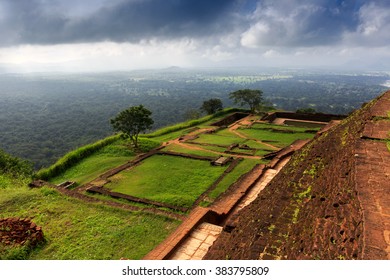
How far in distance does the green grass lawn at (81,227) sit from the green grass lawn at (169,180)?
5.89 ft

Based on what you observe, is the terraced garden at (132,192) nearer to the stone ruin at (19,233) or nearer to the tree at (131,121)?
the stone ruin at (19,233)

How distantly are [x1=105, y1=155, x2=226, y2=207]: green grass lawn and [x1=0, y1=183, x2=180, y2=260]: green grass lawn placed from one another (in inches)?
70.6

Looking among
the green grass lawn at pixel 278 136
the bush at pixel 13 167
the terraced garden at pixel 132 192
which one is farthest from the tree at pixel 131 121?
the green grass lawn at pixel 278 136

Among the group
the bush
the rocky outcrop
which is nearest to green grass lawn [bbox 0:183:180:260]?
the rocky outcrop

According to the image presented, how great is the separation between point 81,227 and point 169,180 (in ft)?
16.5

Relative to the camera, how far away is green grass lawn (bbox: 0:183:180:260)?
26.6 ft

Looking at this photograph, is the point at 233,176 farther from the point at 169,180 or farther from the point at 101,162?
the point at 101,162

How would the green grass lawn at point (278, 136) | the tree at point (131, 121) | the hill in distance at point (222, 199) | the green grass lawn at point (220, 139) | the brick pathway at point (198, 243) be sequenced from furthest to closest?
the green grass lawn at point (220, 139) < the green grass lawn at point (278, 136) < the tree at point (131, 121) < the brick pathway at point (198, 243) < the hill in distance at point (222, 199)

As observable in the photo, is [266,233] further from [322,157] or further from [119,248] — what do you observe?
[119,248]

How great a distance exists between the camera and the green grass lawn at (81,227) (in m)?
8.09

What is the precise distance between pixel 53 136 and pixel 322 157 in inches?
2938

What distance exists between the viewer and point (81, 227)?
Result: 9500 mm

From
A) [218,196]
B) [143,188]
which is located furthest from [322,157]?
[143,188]

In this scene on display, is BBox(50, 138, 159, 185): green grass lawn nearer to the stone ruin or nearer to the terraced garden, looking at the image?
the terraced garden
